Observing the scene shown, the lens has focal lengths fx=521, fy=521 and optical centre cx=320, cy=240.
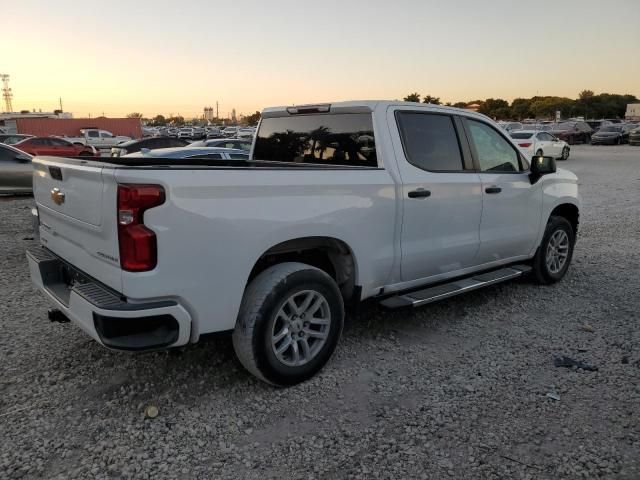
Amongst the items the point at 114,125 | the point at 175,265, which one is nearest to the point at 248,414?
the point at 175,265

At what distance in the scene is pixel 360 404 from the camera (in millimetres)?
3338

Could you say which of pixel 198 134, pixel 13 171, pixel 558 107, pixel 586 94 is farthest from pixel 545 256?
pixel 586 94

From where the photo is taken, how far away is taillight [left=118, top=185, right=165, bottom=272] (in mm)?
2705

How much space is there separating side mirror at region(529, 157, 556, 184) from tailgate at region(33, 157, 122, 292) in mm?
3979

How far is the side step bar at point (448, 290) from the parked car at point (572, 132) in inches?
1384

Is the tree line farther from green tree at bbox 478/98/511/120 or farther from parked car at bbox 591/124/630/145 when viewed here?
parked car at bbox 591/124/630/145

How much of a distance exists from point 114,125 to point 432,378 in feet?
192

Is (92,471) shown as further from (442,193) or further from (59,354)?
(442,193)

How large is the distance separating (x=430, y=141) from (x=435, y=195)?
50 centimetres

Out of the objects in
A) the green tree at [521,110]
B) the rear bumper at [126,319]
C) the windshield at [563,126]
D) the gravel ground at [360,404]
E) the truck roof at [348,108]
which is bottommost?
the gravel ground at [360,404]

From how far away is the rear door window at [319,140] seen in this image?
4137 mm

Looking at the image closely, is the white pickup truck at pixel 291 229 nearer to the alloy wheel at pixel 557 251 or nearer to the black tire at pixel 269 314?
the black tire at pixel 269 314

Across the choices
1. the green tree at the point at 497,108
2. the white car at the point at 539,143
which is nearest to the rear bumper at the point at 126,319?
the white car at the point at 539,143

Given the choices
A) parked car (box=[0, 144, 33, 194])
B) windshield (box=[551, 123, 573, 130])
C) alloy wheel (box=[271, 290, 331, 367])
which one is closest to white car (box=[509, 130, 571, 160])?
windshield (box=[551, 123, 573, 130])
